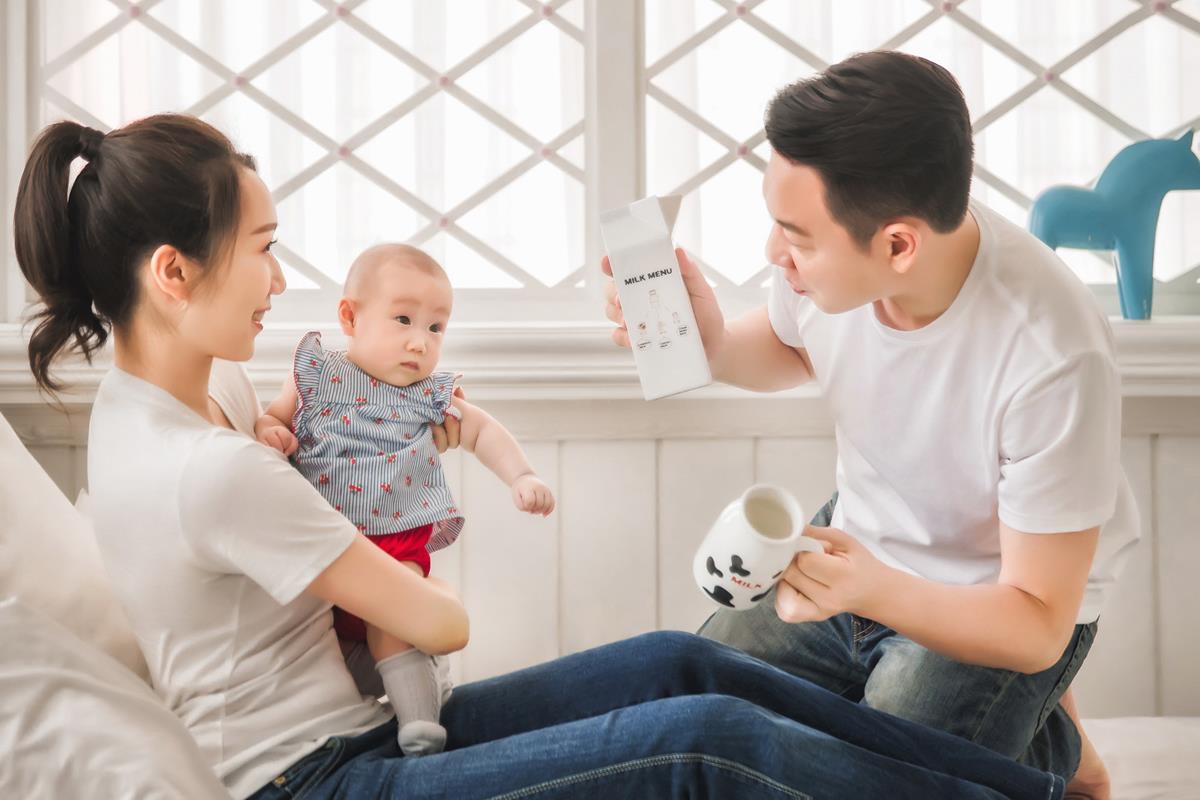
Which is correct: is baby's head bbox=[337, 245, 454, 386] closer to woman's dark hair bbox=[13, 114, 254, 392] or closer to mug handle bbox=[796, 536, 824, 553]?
woman's dark hair bbox=[13, 114, 254, 392]

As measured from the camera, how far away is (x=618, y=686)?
1383 millimetres

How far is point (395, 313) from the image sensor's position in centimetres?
153

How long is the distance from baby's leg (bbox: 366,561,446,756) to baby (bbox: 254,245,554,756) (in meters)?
0.08

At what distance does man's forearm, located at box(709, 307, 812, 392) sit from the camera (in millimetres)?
1669

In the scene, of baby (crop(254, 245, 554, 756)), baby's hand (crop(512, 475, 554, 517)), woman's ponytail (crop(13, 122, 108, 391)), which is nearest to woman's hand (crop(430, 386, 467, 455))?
baby (crop(254, 245, 554, 756))

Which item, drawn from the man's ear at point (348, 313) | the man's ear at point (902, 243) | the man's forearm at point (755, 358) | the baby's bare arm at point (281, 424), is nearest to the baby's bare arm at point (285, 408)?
the baby's bare arm at point (281, 424)

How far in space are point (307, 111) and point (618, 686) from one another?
4.01 ft

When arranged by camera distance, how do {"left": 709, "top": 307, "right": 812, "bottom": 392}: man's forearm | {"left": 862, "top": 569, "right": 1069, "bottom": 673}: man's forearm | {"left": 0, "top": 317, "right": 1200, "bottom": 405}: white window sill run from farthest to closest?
{"left": 0, "top": 317, "right": 1200, "bottom": 405}: white window sill
{"left": 709, "top": 307, "right": 812, "bottom": 392}: man's forearm
{"left": 862, "top": 569, "right": 1069, "bottom": 673}: man's forearm

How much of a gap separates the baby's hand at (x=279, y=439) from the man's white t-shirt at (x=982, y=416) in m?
0.73

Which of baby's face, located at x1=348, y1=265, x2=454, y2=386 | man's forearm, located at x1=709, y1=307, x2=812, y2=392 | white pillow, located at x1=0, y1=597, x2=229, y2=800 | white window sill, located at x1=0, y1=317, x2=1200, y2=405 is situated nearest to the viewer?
white pillow, located at x1=0, y1=597, x2=229, y2=800

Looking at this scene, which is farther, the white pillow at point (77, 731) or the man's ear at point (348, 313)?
the man's ear at point (348, 313)

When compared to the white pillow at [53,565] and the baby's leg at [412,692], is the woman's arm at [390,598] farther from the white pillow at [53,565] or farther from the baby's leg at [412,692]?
the white pillow at [53,565]

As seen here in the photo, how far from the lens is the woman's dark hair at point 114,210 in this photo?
1220 mm

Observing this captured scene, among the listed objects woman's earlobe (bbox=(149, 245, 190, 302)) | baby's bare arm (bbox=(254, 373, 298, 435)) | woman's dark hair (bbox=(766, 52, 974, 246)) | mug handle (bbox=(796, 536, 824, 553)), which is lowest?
mug handle (bbox=(796, 536, 824, 553))
